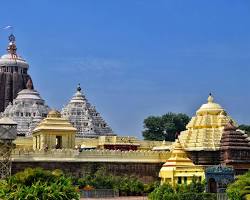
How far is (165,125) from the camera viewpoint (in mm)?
83500

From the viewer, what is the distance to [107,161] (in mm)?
48969

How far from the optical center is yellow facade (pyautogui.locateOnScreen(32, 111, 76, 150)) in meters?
50.8

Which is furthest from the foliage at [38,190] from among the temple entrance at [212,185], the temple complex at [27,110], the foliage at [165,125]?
the foliage at [165,125]

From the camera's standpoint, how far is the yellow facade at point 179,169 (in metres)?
46.6

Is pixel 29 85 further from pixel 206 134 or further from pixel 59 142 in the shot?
pixel 206 134

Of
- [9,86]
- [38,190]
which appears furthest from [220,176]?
[9,86]

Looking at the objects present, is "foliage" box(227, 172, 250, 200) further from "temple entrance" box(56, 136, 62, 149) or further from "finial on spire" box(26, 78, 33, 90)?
"finial on spire" box(26, 78, 33, 90)

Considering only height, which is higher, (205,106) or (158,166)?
(205,106)

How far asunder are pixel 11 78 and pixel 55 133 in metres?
23.1

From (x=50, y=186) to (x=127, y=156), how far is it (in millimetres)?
18983

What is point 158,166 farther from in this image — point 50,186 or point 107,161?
point 50,186

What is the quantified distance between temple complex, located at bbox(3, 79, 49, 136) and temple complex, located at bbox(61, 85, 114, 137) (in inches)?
95.1

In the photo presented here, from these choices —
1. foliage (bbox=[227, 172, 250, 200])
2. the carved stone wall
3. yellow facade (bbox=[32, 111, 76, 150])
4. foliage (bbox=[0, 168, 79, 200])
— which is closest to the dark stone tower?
the carved stone wall

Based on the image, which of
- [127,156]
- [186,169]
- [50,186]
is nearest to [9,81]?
[127,156]
